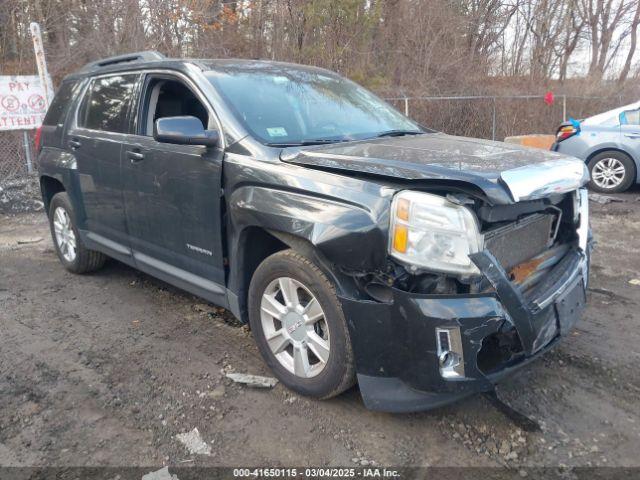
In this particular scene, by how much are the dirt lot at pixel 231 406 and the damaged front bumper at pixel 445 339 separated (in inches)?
13.2

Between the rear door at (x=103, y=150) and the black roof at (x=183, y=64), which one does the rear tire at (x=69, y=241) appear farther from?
the black roof at (x=183, y=64)

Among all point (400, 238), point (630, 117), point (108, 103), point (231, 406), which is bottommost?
point (231, 406)

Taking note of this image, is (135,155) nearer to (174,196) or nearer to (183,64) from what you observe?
(174,196)

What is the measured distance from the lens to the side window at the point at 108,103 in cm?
421

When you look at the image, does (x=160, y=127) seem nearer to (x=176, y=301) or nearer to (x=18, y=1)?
(x=176, y=301)

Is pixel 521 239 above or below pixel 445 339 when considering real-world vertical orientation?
above

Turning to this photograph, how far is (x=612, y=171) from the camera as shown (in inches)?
349

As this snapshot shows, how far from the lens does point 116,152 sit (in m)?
4.18

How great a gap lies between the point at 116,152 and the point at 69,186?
105 cm

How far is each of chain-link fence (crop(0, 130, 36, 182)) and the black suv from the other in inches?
258

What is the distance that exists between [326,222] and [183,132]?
3.77ft

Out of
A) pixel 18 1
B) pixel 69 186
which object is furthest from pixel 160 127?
pixel 18 1

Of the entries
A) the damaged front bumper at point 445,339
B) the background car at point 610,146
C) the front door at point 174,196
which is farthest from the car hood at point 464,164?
the background car at point 610,146

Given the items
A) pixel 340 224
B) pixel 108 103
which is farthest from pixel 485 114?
pixel 340 224
